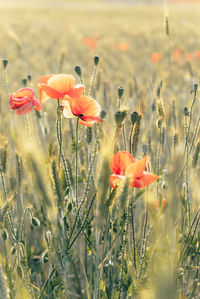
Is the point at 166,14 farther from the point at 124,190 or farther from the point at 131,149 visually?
the point at 124,190

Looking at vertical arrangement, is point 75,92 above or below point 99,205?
above

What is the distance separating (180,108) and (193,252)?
3.52ft

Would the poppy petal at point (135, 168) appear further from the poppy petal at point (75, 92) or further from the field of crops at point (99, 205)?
the poppy petal at point (75, 92)

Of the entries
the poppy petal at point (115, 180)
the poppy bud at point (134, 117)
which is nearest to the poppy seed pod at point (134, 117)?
the poppy bud at point (134, 117)

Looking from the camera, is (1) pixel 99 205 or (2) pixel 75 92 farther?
(2) pixel 75 92

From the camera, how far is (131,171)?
0.57 m

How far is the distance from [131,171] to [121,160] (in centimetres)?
5

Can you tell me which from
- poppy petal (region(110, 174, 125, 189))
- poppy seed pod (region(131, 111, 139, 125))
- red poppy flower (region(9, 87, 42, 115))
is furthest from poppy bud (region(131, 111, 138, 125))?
red poppy flower (region(9, 87, 42, 115))

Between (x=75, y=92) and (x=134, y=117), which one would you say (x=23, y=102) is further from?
(x=134, y=117)

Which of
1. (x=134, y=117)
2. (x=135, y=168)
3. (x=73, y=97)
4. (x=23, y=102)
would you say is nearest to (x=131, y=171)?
(x=135, y=168)

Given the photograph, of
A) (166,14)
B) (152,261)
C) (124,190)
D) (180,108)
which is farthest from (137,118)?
(180,108)

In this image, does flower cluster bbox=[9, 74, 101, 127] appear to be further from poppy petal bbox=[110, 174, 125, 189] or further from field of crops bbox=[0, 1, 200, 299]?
poppy petal bbox=[110, 174, 125, 189]

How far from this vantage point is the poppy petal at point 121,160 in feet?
2.00

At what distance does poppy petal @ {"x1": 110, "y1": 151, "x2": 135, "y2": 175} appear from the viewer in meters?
0.61
